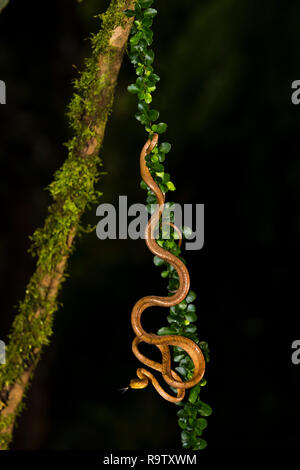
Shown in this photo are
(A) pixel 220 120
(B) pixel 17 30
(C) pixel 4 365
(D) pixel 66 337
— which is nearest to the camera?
(C) pixel 4 365

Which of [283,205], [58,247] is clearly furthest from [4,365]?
[283,205]

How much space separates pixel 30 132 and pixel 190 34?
1202mm

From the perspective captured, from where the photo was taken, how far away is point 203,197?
10.8 feet

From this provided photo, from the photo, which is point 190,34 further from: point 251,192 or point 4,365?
point 4,365

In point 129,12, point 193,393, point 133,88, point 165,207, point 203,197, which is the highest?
point 203,197

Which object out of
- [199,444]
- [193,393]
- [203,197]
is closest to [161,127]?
[193,393]

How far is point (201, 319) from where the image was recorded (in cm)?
332

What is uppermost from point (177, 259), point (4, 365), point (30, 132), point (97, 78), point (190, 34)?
point (190, 34)

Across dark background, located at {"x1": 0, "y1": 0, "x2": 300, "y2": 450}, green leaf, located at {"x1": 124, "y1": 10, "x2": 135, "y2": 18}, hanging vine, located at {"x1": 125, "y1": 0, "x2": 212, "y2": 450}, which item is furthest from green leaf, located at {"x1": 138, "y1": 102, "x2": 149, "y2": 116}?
dark background, located at {"x1": 0, "y1": 0, "x2": 300, "y2": 450}

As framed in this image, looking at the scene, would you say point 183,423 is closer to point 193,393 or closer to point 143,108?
point 193,393

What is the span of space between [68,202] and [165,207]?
208mm

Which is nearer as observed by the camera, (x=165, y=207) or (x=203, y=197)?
(x=165, y=207)

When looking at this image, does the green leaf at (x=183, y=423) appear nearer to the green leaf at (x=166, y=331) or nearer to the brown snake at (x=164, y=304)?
the brown snake at (x=164, y=304)

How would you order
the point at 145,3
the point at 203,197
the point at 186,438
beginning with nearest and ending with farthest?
1. the point at 145,3
2. the point at 186,438
3. the point at 203,197
